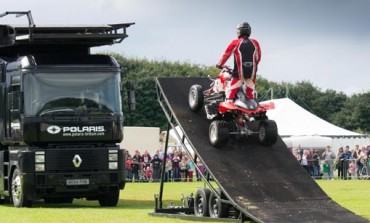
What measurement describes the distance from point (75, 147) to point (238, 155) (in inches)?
241

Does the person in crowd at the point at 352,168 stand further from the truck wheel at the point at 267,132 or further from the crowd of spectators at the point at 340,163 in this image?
the truck wheel at the point at 267,132

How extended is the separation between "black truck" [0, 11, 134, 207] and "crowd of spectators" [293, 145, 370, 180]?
2129 cm

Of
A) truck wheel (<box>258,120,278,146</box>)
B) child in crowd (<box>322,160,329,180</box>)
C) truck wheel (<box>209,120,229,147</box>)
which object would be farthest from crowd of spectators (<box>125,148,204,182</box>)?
truck wheel (<box>209,120,229,147</box>)

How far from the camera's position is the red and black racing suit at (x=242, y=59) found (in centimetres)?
1989

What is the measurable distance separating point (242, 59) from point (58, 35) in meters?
6.23

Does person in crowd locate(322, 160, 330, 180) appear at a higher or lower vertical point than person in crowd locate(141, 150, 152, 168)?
lower

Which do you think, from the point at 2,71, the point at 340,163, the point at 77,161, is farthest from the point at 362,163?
the point at 2,71

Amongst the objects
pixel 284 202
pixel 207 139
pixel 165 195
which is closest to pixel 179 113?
pixel 207 139

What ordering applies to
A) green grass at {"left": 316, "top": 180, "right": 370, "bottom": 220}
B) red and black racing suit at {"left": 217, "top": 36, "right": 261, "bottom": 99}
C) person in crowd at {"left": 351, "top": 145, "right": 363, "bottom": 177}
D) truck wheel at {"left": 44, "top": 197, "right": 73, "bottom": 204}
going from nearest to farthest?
red and black racing suit at {"left": 217, "top": 36, "right": 261, "bottom": 99} → green grass at {"left": 316, "top": 180, "right": 370, "bottom": 220} → truck wheel at {"left": 44, "top": 197, "right": 73, "bottom": 204} → person in crowd at {"left": 351, "top": 145, "right": 363, "bottom": 177}

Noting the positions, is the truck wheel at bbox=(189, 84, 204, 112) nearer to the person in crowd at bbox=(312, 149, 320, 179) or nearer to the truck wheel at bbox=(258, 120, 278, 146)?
the truck wheel at bbox=(258, 120, 278, 146)

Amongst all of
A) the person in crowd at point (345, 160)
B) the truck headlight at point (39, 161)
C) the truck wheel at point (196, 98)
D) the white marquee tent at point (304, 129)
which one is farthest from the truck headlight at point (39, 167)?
the white marquee tent at point (304, 129)

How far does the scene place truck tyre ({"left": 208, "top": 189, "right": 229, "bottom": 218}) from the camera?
1909 centimetres

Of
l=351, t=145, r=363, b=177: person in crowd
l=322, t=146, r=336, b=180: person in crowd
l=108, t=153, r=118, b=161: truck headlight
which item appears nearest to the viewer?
l=108, t=153, r=118, b=161: truck headlight

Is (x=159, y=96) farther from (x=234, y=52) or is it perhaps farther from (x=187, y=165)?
(x=187, y=165)
